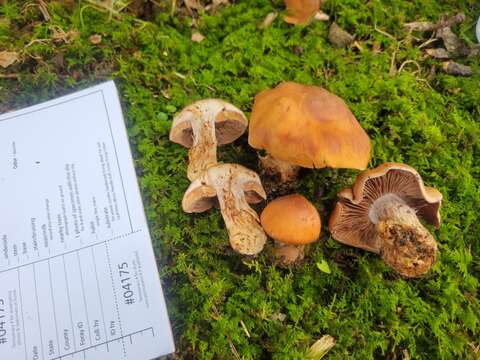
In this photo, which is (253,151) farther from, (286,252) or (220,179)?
(286,252)

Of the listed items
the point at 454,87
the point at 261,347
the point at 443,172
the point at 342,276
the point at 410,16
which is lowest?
the point at 261,347

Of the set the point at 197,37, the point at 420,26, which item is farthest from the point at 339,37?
the point at 197,37

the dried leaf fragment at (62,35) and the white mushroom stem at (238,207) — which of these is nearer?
the white mushroom stem at (238,207)

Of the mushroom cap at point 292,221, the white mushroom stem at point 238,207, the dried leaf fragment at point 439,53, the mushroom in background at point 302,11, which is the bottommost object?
the white mushroom stem at point 238,207

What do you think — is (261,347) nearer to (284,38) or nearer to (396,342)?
(396,342)

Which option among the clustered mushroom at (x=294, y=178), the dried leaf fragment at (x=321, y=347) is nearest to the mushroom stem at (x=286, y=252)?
the clustered mushroom at (x=294, y=178)

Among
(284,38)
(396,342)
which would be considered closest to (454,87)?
(284,38)

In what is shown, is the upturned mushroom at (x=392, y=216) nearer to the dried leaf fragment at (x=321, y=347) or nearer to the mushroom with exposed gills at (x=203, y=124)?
the dried leaf fragment at (x=321, y=347)
